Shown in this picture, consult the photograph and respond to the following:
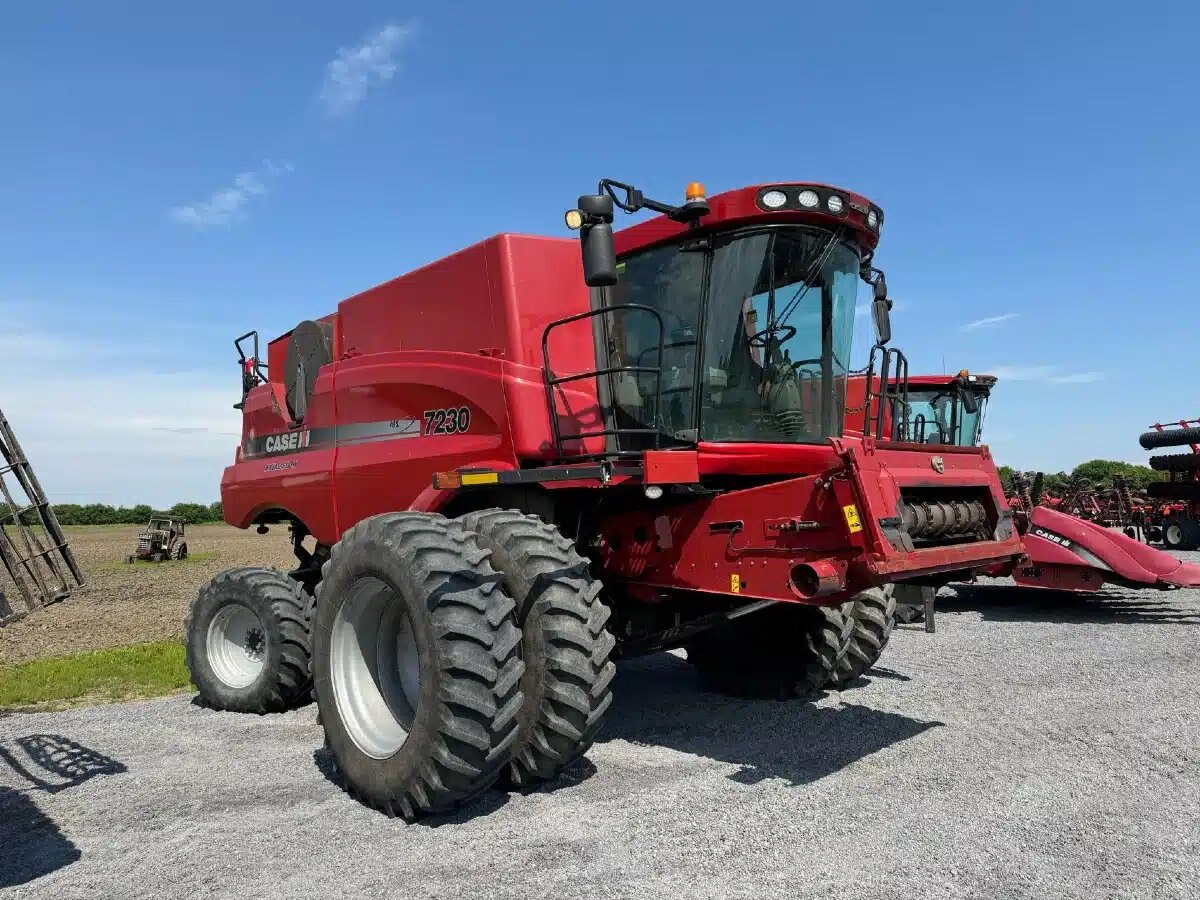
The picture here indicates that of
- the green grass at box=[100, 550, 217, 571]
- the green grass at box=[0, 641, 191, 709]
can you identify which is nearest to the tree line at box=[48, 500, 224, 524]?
the green grass at box=[100, 550, 217, 571]

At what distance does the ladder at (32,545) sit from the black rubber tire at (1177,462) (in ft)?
68.5

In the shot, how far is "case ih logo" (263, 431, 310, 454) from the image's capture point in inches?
279

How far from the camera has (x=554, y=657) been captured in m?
4.24

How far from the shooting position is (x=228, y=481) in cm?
835

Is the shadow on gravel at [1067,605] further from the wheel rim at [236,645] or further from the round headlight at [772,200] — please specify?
the wheel rim at [236,645]

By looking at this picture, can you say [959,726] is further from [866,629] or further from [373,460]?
[373,460]

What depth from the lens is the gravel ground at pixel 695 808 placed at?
3.44m

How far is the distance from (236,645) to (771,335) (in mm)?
5010

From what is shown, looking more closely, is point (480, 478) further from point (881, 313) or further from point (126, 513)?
point (126, 513)

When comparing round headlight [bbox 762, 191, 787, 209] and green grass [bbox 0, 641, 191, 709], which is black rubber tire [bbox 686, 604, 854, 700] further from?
green grass [bbox 0, 641, 191, 709]

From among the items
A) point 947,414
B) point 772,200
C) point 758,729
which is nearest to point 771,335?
point 772,200

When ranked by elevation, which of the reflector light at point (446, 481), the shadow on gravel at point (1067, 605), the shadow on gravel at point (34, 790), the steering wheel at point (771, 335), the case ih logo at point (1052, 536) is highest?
the steering wheel at point (771, 335)

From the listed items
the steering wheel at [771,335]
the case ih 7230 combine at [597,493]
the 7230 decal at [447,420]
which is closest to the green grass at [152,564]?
the case ih 7230 combine at [597,493]

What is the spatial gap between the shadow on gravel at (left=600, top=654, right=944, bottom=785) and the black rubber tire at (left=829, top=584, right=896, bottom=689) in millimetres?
354
